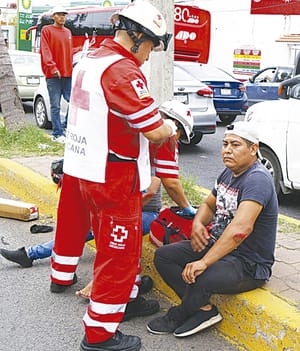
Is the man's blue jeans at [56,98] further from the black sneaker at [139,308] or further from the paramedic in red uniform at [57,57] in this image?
the black sneaker at [139,308]

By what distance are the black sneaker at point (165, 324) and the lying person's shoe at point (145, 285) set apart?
1.76 feet

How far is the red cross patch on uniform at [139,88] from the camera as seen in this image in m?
3.18

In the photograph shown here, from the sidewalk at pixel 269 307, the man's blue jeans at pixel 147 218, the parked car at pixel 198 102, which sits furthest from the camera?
the parked car at pixel 198 102

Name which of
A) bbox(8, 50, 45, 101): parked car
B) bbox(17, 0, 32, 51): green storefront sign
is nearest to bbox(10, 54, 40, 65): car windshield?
bbox(8, 50, 45, 101): parked car

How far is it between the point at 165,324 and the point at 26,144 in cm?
525

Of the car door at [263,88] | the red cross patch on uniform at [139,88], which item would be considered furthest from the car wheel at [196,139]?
the red cross patch on uniform at [139,88]

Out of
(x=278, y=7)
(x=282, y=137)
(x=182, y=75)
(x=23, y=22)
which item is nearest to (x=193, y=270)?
(x=282, y=137)

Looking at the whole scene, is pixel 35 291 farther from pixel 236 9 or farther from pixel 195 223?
pixel 236 9

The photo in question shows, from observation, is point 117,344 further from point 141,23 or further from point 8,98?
point 8,98

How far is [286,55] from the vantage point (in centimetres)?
2459

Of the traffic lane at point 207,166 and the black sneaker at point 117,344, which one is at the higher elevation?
the black sneaker at point 117,344

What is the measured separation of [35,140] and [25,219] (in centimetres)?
296

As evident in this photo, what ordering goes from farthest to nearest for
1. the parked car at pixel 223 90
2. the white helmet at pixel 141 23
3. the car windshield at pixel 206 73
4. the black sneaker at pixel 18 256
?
the parked car at pixel 223 90 → the car windshield at pixel 206 73 → the black sneaker at pixel 18 256 → the white helmet at pixel 141 23

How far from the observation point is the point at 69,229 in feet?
13.1
